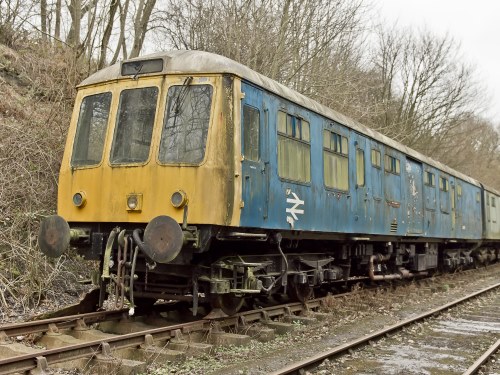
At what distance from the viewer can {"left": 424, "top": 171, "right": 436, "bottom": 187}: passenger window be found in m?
15.0

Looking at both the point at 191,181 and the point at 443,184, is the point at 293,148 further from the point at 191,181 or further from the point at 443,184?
the point at 443,184

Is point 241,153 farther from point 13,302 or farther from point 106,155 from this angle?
point 13,302

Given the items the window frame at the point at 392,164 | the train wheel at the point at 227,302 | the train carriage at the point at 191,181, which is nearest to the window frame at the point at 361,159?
the window frame at the point at 392,164

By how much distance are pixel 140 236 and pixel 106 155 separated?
1217 mm

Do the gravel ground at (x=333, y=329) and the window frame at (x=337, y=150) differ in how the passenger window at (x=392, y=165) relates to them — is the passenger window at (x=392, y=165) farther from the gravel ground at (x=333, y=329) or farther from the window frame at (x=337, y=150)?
the gravel ground at (x=333, y=329)

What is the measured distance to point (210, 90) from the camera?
6887 mm

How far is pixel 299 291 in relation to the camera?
9.70 meters

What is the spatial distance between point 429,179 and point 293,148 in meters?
8.28

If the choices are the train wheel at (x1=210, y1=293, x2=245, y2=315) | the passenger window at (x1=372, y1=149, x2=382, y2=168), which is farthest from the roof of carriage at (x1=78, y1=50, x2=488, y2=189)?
the passenger window at (x1=372, y1=149, x2=382, y2=168)

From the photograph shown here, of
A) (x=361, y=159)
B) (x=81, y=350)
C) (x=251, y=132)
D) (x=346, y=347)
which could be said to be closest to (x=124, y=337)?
(x=81, y=350)

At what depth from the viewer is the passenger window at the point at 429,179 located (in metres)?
15.0

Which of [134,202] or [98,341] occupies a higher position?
[134,202]

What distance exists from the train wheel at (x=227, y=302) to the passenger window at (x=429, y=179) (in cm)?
887

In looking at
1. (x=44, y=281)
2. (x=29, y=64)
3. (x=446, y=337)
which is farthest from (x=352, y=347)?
(x=29, y=64)
